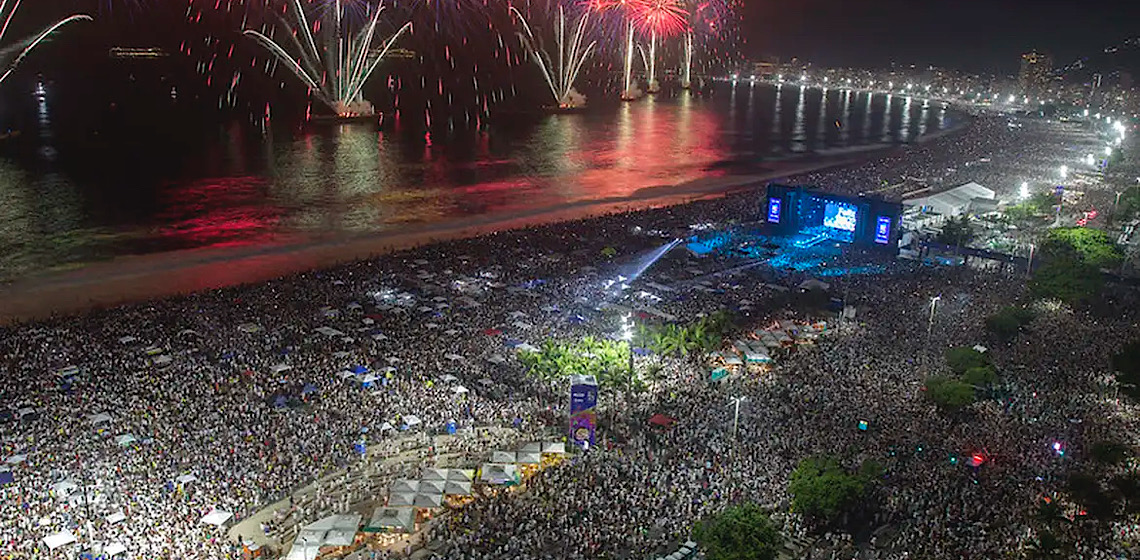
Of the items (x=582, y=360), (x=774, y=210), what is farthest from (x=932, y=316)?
(x=774, y=210)

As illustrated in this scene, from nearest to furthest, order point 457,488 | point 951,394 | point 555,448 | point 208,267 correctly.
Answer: point 457,488
point 555,448
point 951,394
point 208,267

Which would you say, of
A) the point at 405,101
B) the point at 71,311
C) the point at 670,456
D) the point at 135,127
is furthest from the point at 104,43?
the point at 670,456

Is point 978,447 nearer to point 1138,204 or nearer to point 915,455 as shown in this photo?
point 915,455

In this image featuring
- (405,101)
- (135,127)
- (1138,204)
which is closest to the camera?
(1138,204)

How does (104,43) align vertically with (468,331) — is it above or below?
above

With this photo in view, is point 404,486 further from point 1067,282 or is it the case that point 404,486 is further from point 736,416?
point 1067,282

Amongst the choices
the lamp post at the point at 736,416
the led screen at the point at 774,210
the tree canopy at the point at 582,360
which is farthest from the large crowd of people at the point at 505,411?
the led screen at the point at 774,210

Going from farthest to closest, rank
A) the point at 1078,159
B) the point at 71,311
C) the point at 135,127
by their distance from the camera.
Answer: the point at 135,127, the point at 1078,159, the point at 71,311

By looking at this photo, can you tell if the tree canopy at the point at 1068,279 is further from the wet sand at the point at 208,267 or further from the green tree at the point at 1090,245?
the wet sand at the point at 208,267
